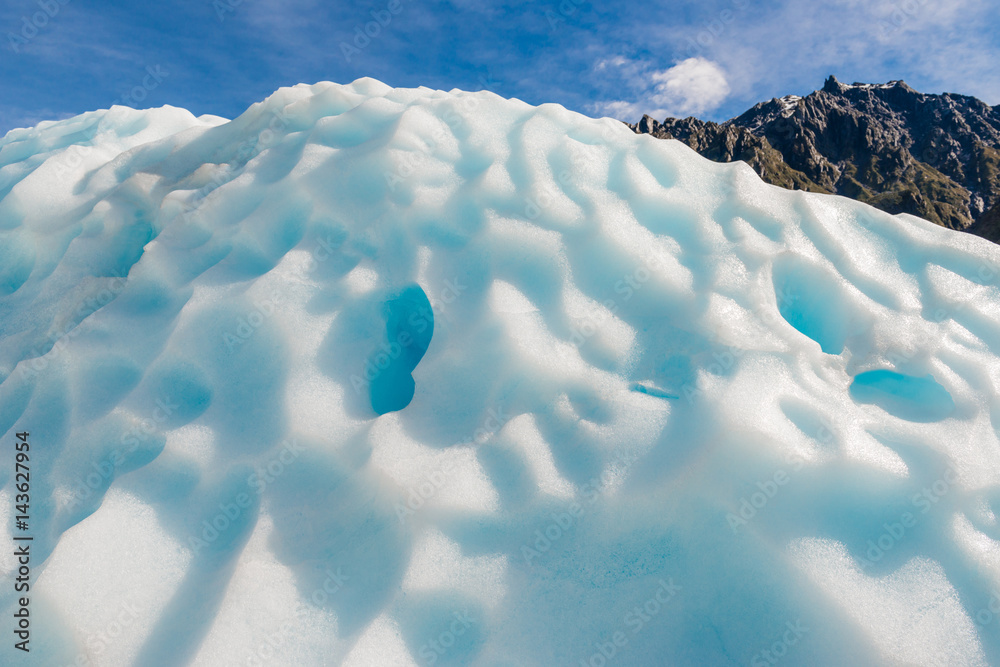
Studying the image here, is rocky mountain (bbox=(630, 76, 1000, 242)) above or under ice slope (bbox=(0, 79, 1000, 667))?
above

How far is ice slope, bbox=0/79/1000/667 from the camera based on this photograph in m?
2.41

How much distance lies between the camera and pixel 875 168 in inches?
3600

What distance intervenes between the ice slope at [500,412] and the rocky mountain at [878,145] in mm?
79878

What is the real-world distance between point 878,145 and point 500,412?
120 metres

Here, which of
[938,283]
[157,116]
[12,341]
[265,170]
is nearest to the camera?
[938,283]

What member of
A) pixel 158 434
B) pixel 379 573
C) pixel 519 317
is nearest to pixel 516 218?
pixel 519 317

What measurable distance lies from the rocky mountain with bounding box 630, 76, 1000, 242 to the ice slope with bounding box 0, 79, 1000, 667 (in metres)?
79.9

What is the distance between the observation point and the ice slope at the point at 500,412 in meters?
2.41

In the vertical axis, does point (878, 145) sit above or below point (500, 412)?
above

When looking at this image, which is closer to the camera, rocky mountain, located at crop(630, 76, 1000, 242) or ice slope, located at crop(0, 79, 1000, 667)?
ice slope, located at crop(0, 79, 1000, 667)

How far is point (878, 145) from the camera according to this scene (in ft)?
309

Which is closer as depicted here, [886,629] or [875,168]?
[886,629]

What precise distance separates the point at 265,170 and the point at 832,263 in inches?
189

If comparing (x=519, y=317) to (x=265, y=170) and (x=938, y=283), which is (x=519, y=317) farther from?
(x=938, y=283)
